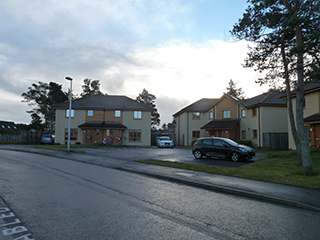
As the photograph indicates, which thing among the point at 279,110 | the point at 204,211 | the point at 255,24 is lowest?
the point at 204,211

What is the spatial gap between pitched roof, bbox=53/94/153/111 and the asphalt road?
30.7 m

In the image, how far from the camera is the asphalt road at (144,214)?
405 cm

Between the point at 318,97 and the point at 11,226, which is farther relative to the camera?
the point at 318,97

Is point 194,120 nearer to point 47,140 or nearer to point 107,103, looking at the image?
point 107,103

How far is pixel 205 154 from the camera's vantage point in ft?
52.0

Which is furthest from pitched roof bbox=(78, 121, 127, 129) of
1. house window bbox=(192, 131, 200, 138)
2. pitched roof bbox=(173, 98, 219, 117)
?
house window bbox=(192, 131, 200, 138)

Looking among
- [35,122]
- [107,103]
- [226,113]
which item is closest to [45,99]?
[35,122]

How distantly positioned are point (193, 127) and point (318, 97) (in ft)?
68.0

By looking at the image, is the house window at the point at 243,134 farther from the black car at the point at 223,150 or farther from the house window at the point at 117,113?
the house window at the point at 117,113

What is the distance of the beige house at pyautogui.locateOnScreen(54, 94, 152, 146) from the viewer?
36.1 m

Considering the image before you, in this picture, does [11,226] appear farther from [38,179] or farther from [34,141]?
[34,141]

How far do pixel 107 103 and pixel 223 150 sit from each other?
28.1m

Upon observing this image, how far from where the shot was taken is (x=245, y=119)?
32594mm

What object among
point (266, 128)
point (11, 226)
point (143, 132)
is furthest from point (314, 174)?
point (143, 132)
